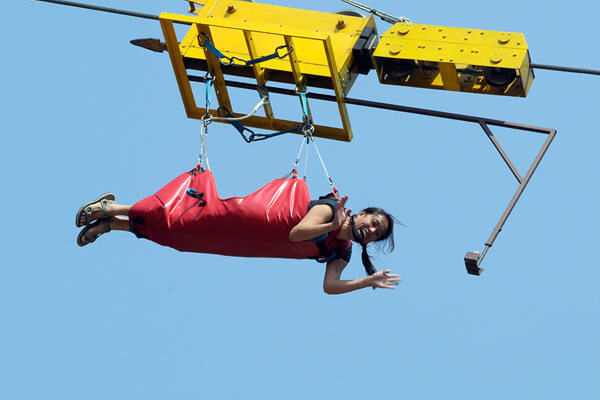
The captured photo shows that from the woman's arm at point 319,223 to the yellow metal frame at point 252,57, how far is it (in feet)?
5.39

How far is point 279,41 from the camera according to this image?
17.4m

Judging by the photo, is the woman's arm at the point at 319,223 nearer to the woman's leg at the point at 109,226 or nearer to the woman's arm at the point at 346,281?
the woman's arm at the point at 346,281

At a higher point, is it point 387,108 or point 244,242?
point 387,108

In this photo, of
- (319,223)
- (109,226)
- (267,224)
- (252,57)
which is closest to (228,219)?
(267,224)

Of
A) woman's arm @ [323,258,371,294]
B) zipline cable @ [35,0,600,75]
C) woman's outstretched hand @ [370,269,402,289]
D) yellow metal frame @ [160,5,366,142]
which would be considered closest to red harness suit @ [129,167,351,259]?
woman's arm @ [323,258,371,294]

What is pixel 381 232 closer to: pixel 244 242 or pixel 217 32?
pixel 244 242

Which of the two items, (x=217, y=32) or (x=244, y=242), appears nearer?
(x=244, y=242)

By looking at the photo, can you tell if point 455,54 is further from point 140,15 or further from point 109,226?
point 109,226

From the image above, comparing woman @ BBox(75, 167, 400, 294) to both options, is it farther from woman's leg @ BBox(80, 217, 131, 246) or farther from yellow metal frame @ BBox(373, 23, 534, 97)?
yellow metal frame @ BBox(373, 23, 534, 97)

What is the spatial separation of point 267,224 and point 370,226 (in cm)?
97

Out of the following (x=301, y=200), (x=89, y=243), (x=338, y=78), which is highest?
(x=338, y=78)

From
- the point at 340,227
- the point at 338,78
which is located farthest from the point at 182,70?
the point at 340,227

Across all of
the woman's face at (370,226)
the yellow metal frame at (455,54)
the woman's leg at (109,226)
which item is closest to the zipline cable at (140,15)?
the yellow metal frame at (455,54)

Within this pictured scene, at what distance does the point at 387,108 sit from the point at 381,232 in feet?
5.47
